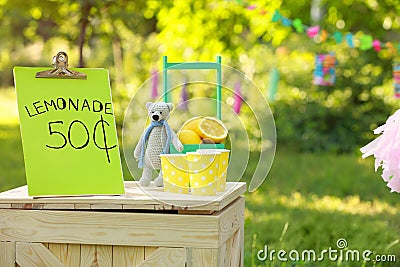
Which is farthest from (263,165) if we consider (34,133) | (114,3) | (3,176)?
(3,176)

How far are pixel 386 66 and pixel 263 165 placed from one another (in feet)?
20.0

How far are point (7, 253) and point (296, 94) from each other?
589 centimetres

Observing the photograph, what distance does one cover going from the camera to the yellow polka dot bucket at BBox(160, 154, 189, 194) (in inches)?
77.5

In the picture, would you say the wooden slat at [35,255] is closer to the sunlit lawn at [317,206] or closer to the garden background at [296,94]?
the sunlit lawn at [317,206]

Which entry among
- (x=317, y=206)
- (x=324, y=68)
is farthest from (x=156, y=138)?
(x=324, y=68)

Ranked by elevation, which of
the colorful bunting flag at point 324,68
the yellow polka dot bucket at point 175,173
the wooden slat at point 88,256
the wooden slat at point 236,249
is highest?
the colorful bunting flag at point 324,68

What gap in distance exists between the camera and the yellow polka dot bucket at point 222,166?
6.46ft

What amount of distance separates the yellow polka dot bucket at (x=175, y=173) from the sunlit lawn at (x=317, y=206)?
1164 millimetres

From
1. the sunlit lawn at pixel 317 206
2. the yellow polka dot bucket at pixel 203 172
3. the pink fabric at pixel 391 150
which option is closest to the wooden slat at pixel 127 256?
the yellow polka dot bucket at pixel 203 172

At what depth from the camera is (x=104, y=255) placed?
1957mm

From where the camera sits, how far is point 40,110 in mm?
2055

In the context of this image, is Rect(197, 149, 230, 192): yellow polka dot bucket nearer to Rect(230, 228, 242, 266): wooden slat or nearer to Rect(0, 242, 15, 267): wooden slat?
Rect(230, 228, 242, 266): wooden slat

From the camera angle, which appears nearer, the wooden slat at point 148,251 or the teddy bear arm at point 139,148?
the wooden slat at point 148,251

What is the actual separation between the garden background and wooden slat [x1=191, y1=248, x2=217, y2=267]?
1.81 metres
